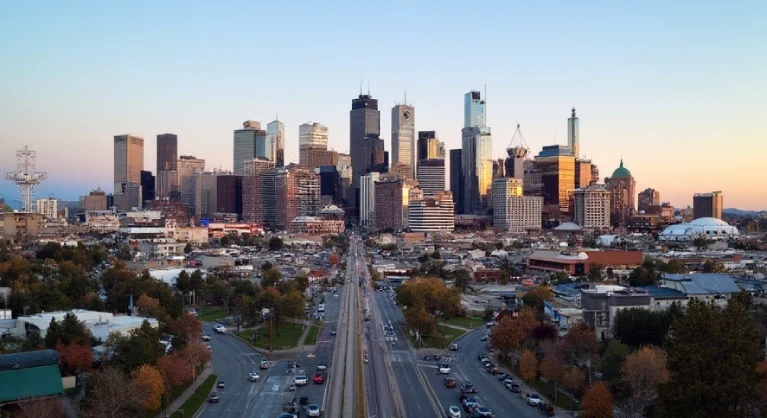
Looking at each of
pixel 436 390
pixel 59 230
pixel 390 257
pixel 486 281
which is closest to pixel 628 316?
pixel 436 390

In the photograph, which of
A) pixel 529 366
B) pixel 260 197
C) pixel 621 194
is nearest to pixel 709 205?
pixel 621 194

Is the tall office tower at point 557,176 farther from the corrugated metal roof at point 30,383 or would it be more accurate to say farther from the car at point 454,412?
the corrugated metal roof at point 30,383

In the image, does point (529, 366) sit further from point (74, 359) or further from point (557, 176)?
point (557, 176)

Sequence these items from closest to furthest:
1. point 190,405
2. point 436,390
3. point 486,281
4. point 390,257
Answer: point 190,405 → point 436,390 → point 486,281 → point 390,257

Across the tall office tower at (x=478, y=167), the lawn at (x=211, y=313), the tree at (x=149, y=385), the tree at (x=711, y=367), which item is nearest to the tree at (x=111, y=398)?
the tree at (x=149, y=385)

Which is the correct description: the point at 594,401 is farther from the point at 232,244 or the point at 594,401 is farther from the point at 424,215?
the point at 424,215
